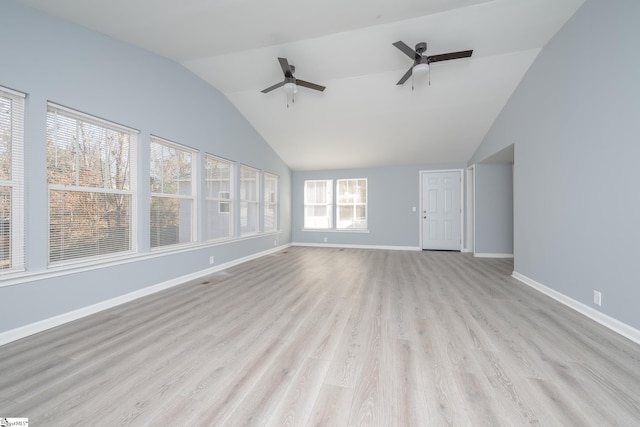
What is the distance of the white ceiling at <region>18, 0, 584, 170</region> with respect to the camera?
263 cm

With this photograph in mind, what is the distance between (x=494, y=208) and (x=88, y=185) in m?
7.08

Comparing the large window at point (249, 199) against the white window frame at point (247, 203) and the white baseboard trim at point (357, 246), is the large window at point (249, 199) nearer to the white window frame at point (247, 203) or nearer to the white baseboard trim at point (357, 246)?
the white window frame at point (247, 203)

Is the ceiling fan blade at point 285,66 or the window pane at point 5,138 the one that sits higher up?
the ceiling fan blade at point 285,66

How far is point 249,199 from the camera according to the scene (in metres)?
5.72

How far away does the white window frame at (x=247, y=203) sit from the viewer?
5359 millimetres

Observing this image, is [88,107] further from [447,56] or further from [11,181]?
[447,56]

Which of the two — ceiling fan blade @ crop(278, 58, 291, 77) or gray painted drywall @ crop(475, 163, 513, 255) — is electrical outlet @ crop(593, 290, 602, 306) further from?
ceiling fan blade @ crop(278, 58, 291, 77)

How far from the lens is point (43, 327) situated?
2248 mm

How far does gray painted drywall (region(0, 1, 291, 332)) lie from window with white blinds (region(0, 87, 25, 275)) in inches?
2.1

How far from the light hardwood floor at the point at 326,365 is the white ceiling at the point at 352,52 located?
3.00 meters

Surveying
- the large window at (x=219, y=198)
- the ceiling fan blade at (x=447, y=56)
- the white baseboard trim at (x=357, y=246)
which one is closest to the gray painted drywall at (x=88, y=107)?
the large window at (x=219, y=198)

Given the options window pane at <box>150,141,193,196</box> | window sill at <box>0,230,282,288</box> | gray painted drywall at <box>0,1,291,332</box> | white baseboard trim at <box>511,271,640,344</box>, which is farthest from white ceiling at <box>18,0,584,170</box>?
white baseboard trim at <box>511,271,640,344</box>

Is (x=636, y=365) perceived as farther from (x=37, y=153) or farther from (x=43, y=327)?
(x=37, y=153)

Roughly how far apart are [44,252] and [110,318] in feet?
2.73
